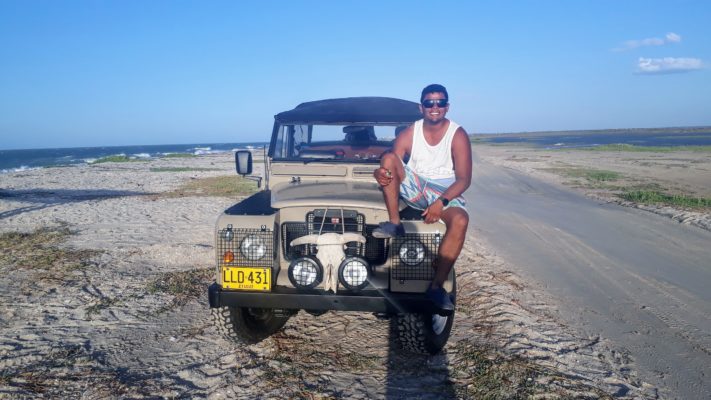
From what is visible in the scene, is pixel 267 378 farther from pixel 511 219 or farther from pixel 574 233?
pixel 511 219

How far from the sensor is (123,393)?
3551 mm

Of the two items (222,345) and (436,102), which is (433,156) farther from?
(222,345)

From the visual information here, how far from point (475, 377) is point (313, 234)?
1679mm

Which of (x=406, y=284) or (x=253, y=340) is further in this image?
(x=253, y=340)

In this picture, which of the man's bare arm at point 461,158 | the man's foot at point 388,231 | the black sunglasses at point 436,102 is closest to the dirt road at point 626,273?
the man's bare arm at point 461,158

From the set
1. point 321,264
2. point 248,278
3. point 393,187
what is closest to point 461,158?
point 393,187

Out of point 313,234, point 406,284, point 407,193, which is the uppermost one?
point 407,193

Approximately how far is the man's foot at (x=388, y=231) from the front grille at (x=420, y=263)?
0.21 ft

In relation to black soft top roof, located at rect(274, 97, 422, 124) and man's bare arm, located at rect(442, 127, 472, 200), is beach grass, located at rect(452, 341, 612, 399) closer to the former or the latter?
man's bare arm, located at rect(442, 127, 472, 200)

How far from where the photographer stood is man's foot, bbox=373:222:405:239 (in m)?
3.72

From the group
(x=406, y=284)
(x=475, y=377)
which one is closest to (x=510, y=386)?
(x=475, y=377)

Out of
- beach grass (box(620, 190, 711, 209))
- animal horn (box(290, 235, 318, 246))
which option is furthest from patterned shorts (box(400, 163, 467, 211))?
beach grass (box(620, 190, 711, 209))

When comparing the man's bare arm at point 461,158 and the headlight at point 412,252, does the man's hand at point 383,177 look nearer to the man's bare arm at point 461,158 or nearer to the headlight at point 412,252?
the headlight at point 412,252

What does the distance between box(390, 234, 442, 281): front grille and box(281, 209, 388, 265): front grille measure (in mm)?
188
